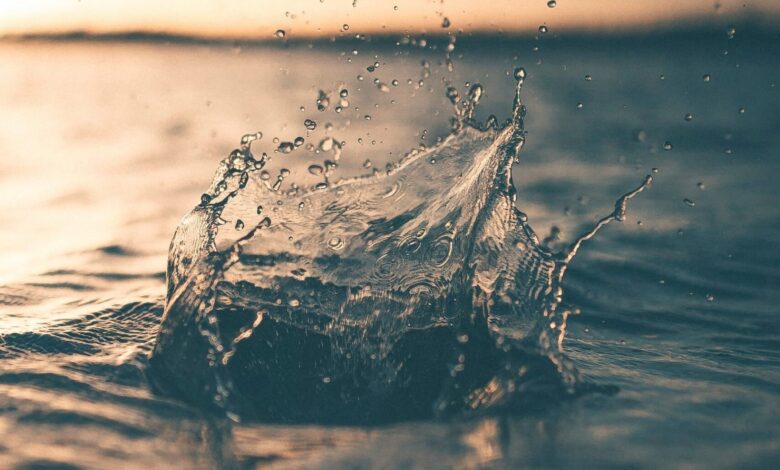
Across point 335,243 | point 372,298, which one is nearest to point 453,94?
point 335,243

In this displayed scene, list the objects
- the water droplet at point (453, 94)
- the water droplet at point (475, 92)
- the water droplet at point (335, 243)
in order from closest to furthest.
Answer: the water droplet at point (335, 243), the water droplet at point (475, 92), the water droplet at point (453, 94)

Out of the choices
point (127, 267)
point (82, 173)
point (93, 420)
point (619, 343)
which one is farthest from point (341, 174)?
point (93, 420)

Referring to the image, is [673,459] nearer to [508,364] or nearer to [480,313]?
[508,364]

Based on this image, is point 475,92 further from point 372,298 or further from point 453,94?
point 372,298

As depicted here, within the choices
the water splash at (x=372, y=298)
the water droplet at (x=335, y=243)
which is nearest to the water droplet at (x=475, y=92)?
the water splash at (x=372, y=298)

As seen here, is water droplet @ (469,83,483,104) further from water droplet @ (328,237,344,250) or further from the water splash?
water droplet @ (328,237,344,250)

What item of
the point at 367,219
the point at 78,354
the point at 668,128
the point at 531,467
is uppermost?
the point at 668,128

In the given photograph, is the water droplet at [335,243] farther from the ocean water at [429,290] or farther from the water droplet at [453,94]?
the water droplet at [453,94]
